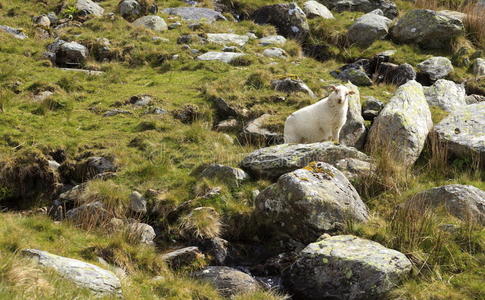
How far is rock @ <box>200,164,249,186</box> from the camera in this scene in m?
11.3

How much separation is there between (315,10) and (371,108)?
32.8ft

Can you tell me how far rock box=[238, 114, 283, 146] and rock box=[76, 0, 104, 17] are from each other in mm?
10696

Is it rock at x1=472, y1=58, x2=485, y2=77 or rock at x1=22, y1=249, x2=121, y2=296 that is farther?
rock at x1=472, y1=58, x2=485, y2=77

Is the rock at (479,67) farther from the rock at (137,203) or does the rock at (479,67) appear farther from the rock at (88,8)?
the rock at (88,8)

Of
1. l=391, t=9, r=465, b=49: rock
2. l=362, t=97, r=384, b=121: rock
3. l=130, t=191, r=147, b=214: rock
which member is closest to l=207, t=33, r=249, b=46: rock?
l=391, t=9, r=465, b=49: rock

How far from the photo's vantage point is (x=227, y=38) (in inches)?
811

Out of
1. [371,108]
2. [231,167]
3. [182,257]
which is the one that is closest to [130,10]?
[371,108]

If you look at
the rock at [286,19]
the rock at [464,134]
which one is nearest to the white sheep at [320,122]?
the rock at [464,134]

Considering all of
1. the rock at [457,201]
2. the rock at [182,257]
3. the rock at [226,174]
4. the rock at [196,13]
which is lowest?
the rock at [182,257]

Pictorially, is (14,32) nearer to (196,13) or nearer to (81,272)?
(196,13)

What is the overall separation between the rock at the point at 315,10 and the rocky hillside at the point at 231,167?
2676 mm

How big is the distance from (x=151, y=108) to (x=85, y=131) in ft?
6.11

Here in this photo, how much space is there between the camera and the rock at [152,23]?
21031 millimetres

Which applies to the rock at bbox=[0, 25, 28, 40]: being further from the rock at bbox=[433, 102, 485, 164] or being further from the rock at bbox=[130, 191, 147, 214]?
the rock at bbox=[433, 102, 485, 164]
